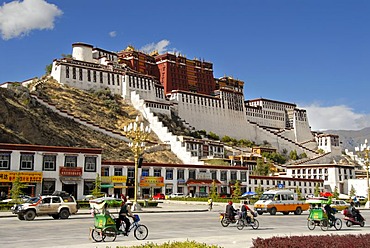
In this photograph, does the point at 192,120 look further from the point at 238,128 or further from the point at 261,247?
the point at 261,247

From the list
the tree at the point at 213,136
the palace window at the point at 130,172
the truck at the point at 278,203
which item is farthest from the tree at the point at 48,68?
the truck at the point at 278,203

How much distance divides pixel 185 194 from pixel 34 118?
28.8 metres

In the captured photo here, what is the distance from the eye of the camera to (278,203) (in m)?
34.6

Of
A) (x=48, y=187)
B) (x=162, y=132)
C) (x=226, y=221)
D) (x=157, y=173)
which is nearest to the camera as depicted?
(x=226, y=221)

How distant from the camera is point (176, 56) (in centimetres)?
13262

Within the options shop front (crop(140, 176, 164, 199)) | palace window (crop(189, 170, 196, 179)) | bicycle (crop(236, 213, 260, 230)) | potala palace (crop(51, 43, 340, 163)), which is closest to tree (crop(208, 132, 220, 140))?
potala palace (crop(51, 43, 340, 163))

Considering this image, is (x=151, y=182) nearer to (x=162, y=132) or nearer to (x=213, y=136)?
(x=162, y=132)

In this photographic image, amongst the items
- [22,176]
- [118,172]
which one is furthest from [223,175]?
[22,176]

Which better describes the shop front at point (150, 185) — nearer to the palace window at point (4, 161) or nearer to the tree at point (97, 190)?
the tree at point (97, 190)

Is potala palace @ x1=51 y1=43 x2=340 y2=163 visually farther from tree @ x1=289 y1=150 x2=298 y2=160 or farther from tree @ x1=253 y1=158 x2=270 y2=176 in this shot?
tree @ x1=253 y1=158 x2=270 y2=176

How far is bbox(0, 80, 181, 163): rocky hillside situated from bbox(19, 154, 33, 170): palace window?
15548mm

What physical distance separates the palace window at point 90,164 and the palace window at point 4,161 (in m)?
9.02

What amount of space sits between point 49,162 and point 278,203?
29030 mm

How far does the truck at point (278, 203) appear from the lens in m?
34.1
